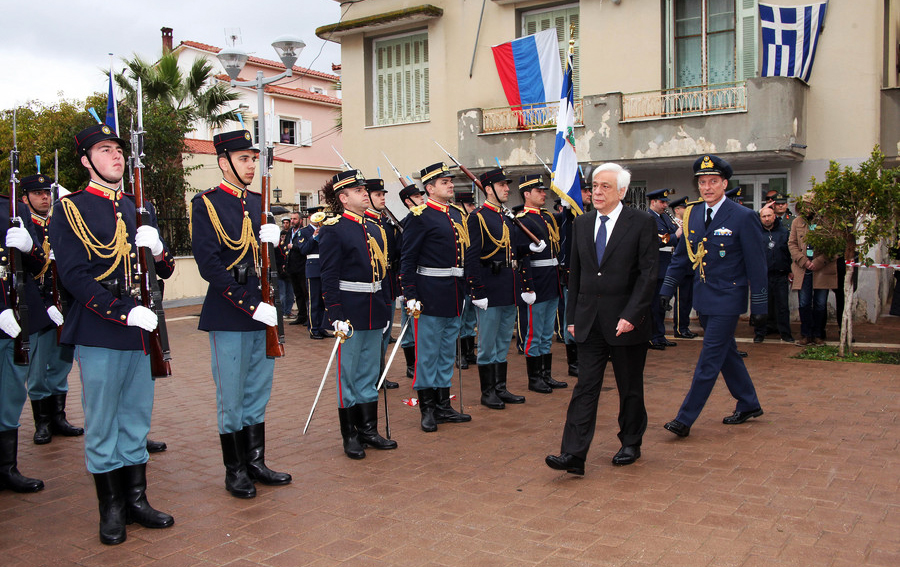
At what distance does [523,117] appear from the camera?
55.2ft

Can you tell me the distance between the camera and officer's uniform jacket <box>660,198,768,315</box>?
6.26 metres

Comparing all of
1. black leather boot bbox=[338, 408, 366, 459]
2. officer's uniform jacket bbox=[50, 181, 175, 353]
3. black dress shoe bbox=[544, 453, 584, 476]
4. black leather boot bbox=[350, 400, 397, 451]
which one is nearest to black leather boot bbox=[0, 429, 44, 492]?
officer's uniform jacket bbox=[50, 181, 175, 353]

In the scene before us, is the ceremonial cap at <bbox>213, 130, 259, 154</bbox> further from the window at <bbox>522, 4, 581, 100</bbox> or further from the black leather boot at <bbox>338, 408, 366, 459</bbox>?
the window at <bbox>522, 4, 581, 100</bbox>

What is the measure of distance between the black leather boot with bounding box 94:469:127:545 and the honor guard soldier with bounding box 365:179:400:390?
2.26 metres

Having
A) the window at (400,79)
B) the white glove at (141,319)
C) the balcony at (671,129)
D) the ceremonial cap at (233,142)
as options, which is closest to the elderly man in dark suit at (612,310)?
the ceremonial cap at (233,142)

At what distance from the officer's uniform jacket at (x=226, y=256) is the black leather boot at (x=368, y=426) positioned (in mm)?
1229

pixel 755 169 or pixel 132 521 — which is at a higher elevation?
pixel 755 169

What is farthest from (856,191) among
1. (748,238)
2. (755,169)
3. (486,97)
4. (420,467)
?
(486,97)

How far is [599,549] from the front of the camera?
4098mm

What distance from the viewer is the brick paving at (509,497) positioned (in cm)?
413

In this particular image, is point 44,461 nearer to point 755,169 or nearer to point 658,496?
point 658,496

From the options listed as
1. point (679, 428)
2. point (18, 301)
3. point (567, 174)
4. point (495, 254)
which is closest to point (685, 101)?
point (567, 174)

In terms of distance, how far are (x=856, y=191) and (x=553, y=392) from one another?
14.7 ft

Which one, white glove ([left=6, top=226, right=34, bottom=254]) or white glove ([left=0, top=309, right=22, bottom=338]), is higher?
white glove ([left=6, top=226, right=34, bottom=254])
